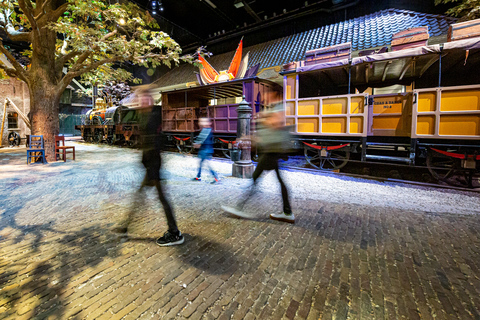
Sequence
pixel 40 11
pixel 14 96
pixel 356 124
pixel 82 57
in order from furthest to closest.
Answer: pixel 14 96, pixel 82 57, pixel 40 11, pixel 356 124

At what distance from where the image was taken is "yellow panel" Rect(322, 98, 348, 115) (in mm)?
7078

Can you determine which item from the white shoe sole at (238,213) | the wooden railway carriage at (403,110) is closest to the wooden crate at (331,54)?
the wooden railway carriage at (403,110)

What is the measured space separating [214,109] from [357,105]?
656cm

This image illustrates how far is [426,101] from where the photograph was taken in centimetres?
590

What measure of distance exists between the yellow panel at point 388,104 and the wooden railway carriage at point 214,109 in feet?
10.8

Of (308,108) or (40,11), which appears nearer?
(308,108)

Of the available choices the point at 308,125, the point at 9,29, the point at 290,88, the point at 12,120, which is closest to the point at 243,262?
the point at 308,125

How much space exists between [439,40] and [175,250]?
1340 centimetres

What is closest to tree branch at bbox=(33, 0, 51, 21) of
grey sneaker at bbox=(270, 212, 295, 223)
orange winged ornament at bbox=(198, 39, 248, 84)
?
orange winged ornament at bbox=(198, 39, 248, 84)

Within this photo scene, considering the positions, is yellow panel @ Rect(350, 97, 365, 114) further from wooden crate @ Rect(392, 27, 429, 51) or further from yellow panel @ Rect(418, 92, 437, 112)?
wooden crate @ Rect(392, 27, 429, 51)

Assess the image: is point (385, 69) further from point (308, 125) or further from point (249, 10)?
point (249, 10)

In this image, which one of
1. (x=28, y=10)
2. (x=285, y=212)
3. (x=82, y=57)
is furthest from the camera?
(x=82, y=57)

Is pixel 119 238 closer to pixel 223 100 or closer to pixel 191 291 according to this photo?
pixel 191 291

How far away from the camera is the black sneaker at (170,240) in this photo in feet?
9.90
